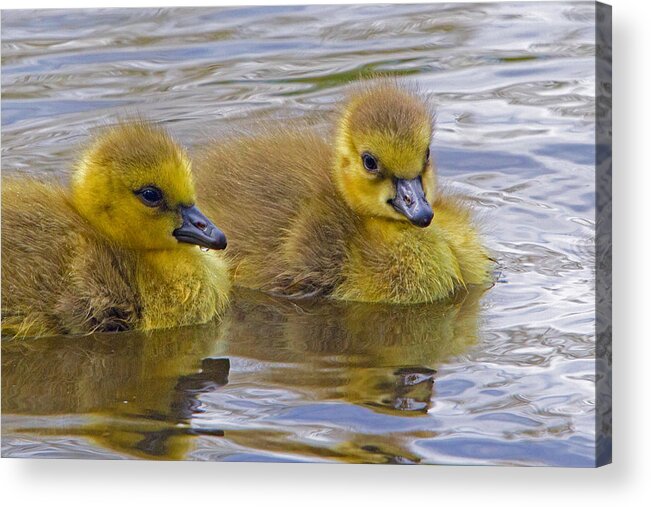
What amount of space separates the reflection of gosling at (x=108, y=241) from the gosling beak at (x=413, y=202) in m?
0.55

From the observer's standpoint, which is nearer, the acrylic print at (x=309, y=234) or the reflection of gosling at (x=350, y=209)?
the acrylic print at (x=309, y=234)

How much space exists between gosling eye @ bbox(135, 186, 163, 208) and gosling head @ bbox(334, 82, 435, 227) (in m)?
0.58

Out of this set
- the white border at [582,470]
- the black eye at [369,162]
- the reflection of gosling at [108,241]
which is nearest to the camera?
the white border at [582,470]

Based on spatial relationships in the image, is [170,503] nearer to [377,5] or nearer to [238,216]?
[238,216]

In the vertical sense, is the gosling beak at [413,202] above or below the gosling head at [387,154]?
below

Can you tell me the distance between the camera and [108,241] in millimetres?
4777

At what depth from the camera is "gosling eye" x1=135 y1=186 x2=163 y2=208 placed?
477cm

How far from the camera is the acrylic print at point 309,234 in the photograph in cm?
449

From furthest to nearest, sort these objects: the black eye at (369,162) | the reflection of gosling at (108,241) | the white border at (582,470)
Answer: the black eye at (369,162) < the reflection of gosling at (108,241) < the white border at (582,470)

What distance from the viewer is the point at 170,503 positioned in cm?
478

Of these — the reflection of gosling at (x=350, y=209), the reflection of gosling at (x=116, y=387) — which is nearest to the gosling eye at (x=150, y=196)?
the reflection of gosling at (x=350, y=209)

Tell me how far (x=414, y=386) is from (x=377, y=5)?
115 centimetres

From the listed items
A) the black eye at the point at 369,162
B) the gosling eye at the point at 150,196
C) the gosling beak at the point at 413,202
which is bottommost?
the gosling eye at the point at 150,196

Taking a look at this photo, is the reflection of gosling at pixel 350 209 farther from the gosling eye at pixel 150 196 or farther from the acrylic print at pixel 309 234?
the gosling eye at pixel 150 196
